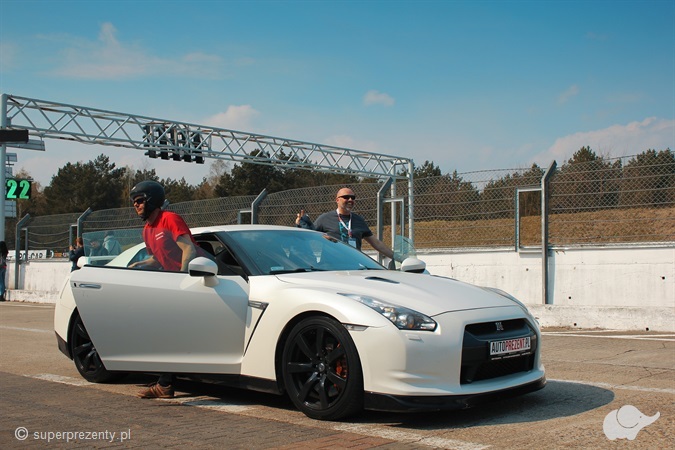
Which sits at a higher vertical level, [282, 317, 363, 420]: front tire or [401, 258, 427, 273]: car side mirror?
[401, 258, 427, 273]: car side mirror

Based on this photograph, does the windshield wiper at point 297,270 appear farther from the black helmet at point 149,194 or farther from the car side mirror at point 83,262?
the car side mirror at point 83,262

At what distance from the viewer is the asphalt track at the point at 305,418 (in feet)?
13.7

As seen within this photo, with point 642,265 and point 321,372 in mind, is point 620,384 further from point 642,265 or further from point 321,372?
point 642,265

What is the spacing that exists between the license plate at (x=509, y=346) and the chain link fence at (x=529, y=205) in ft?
24.5

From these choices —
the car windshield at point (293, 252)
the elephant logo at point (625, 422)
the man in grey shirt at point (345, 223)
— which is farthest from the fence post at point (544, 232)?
the elephant logo at point (625, 422)

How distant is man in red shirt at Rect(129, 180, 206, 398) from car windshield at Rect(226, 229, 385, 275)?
35 cm

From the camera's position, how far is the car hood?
4651 millimetres

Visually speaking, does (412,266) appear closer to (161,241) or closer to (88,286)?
(161,241)

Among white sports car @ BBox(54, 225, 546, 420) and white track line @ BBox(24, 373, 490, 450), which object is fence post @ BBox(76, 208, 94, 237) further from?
white track line @ BBox(24, 373, 490, 450)

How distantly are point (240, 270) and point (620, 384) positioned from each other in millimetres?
3060

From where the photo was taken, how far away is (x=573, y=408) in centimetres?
493

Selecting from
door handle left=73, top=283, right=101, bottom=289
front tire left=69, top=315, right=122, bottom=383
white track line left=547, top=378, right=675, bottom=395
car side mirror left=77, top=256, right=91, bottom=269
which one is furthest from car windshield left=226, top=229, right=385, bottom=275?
white track line left=547, top=378, right=675, bottom=395

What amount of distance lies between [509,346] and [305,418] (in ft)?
4.51

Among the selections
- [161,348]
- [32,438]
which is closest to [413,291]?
[161,348]
